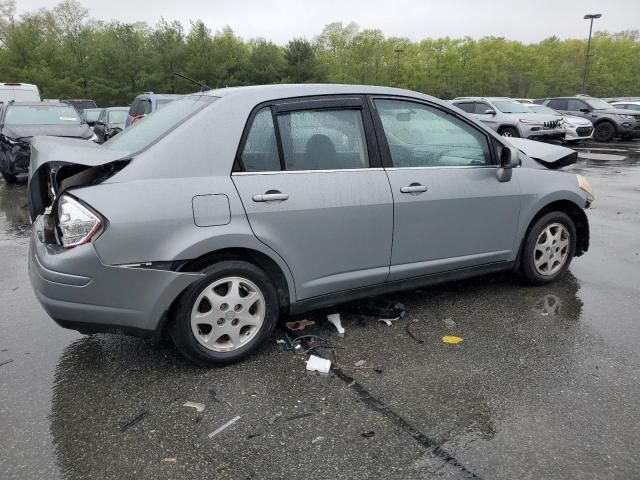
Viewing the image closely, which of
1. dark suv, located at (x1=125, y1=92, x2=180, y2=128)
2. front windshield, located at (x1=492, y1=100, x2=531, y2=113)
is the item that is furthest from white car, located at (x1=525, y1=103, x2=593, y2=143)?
dark suv, located at (x1=125, y1=92, x2=180, y2=128)

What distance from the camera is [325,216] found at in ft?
11.2

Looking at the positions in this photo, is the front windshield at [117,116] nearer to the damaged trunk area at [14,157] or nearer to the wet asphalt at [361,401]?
the damaged trunk area at [14,157]

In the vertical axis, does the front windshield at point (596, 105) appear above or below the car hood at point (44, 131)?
below

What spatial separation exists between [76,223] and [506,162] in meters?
3.10

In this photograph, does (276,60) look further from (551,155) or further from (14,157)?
(551,155)

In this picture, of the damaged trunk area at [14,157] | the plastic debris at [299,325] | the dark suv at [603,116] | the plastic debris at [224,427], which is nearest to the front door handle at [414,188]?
the plastic debris at [299,325]

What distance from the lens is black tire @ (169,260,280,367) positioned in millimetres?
3104

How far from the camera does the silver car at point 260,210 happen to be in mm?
2943

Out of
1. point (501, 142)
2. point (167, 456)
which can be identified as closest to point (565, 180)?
point (501, 142)

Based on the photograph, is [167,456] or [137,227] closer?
[167,456]

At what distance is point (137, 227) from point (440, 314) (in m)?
2.40

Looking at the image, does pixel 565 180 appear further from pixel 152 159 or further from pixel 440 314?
pixel 152 159

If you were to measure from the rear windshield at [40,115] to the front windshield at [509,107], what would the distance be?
43.6ft

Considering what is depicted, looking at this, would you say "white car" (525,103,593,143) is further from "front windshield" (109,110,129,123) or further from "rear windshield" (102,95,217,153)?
"rear windshield" (102,95,217,153)
